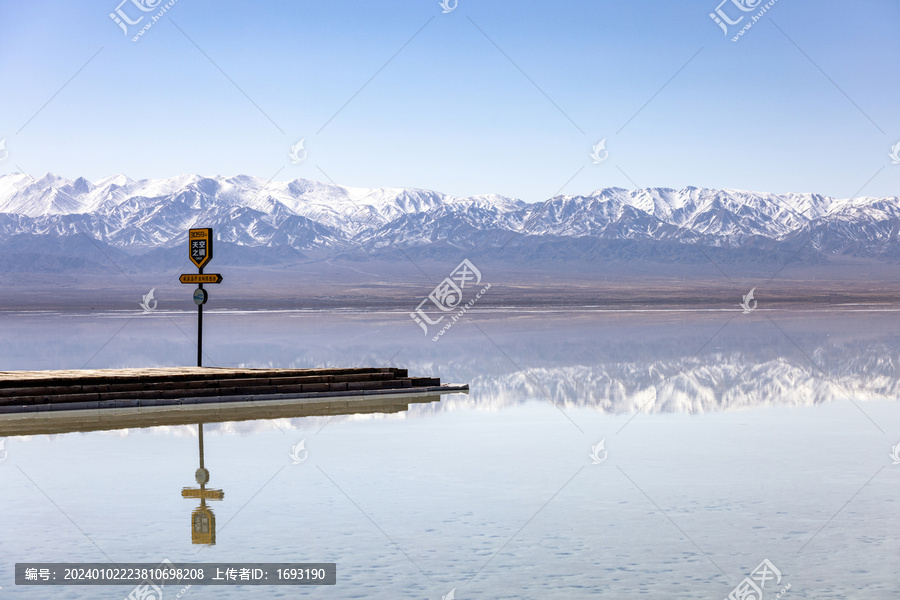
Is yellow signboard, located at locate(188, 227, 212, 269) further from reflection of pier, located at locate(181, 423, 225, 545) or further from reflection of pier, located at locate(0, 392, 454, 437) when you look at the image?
reflection of pier, located at locate(181, 423, 225, 545)

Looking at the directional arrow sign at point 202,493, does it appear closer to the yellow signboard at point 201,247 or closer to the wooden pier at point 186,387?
the wooden pier at point 186,387

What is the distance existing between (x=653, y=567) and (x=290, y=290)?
160526mm

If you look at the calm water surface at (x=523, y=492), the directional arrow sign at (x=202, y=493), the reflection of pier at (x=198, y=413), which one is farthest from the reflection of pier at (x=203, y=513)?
the reflection of pier at (x=198, y=413)

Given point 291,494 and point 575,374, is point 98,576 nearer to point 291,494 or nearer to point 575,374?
point 291,494

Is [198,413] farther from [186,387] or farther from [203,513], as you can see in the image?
[203,513]

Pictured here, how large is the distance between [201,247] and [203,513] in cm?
1646

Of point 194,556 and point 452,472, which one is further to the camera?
point 452,472

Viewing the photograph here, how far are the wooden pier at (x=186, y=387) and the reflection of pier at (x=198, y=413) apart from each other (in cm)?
17

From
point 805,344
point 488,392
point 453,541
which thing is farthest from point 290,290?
point 453,541

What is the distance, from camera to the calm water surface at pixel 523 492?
8695 mm

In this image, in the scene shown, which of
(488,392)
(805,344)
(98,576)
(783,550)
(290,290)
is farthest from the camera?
(290,290)

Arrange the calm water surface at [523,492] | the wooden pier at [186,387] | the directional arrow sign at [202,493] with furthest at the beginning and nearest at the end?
Answer: 1. the wooden pier at [186,387]
2. the directional arrow sign at [202,493]
3. the calm water surface at [523,492]

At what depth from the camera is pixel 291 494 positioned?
11523 millimetres

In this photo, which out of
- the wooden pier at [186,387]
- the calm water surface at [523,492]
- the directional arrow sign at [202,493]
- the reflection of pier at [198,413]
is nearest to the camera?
the calm water surface at [523,492]
